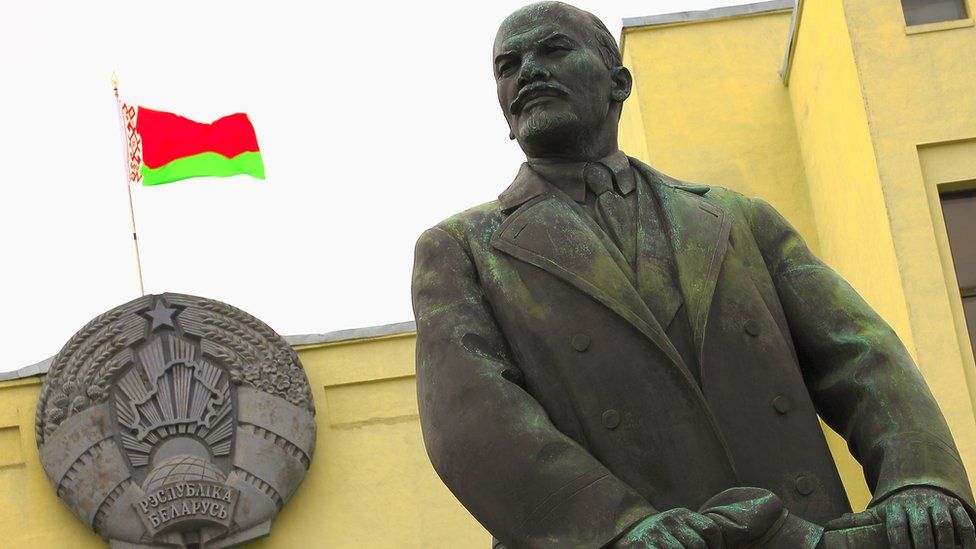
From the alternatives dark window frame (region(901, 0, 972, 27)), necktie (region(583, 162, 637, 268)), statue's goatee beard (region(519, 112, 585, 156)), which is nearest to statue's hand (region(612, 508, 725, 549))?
necktie (region(583, 162, 637, 268))

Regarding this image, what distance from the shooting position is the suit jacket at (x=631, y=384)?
15.6 feet

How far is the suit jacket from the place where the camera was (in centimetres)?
474

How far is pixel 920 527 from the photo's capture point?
179 inches

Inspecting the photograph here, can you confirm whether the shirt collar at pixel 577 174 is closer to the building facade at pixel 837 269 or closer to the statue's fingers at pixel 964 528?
the statue's fingers at pixel 964 528

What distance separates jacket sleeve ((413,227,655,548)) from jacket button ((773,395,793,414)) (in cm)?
46

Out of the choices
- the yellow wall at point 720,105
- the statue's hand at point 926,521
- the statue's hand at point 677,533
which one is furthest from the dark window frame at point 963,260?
the statue's hand at point 677,533

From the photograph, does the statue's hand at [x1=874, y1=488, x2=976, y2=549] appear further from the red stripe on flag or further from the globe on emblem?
the red stripe on flag

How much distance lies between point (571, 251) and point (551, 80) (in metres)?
0.47

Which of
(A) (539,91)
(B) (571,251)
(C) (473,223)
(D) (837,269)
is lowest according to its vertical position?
(B) (571,251)

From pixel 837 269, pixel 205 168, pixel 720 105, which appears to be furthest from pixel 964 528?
pixel 720 105

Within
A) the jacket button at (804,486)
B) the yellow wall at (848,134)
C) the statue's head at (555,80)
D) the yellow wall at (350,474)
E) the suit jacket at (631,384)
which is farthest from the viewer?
the yellow wall at (350,474)

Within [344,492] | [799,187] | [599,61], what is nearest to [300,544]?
[344,492]

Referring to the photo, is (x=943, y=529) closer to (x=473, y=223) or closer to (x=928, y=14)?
(x=473, y=223)

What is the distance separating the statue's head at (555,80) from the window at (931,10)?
1227cm
